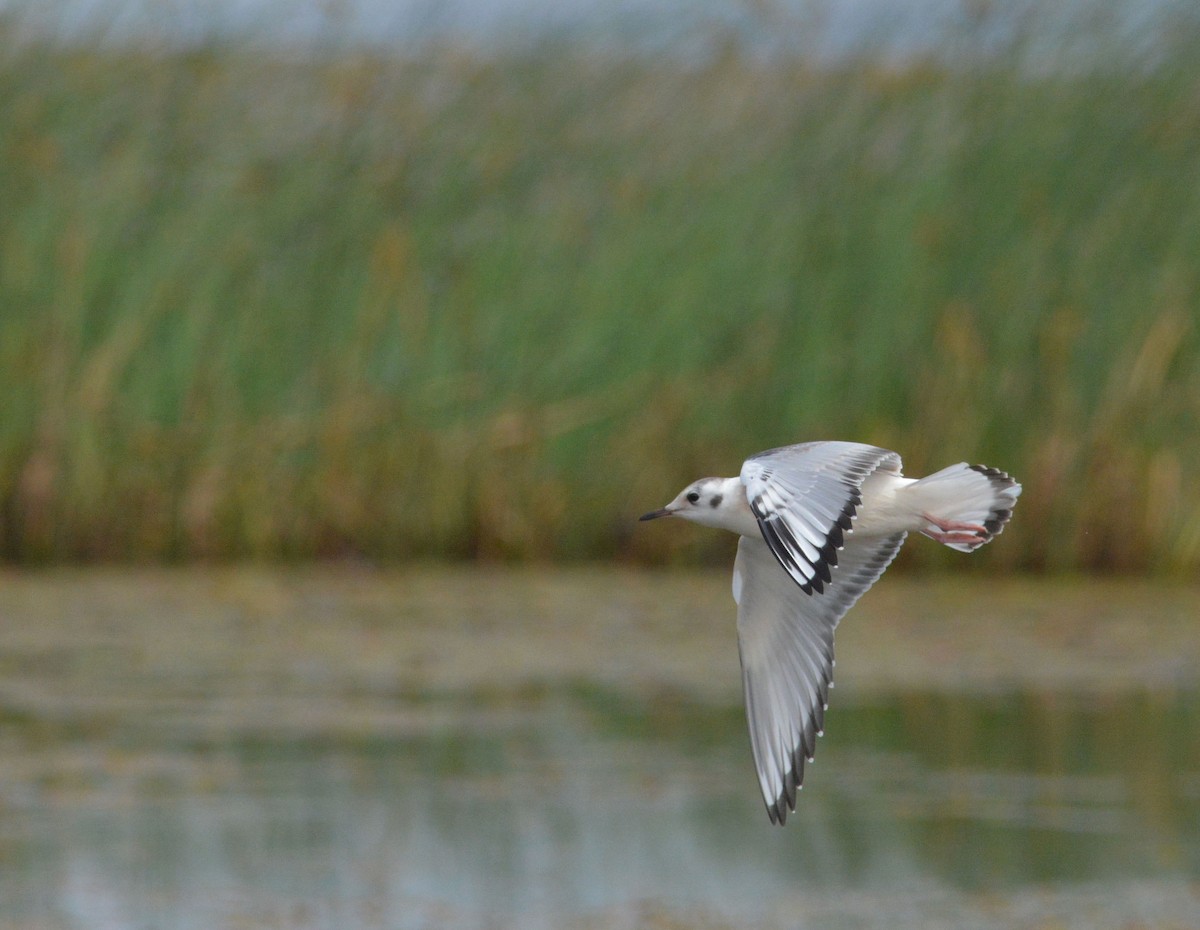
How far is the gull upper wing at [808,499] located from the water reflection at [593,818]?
6.75 ft

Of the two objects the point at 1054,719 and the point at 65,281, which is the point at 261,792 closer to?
the point at 1054,719

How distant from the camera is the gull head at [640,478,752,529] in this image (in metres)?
4.39

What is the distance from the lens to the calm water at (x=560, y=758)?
6.15 metres

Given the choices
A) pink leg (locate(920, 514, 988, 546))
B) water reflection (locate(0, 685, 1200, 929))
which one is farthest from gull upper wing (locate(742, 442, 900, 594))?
water reflection (locate(0, 685, 1200, 929))

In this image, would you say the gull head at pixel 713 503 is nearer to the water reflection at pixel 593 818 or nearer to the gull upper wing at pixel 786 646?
the gull upper wing at pixel 786 646

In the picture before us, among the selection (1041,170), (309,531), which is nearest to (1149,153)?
(1041,170)

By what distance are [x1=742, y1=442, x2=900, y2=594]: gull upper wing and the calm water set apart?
2058mm

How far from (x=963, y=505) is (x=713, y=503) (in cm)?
45

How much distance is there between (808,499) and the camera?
12.8ft

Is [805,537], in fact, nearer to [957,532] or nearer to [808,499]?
[808,499]

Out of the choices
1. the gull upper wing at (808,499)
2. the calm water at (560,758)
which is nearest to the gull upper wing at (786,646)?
the gull upper wing at (808,499)

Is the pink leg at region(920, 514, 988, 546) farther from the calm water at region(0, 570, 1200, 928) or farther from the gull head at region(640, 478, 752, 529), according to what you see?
the calm water at region(0, 570, 1200, 928)

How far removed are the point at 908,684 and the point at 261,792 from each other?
8.43 feet

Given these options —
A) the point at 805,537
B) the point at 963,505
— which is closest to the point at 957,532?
the point at 963,505
